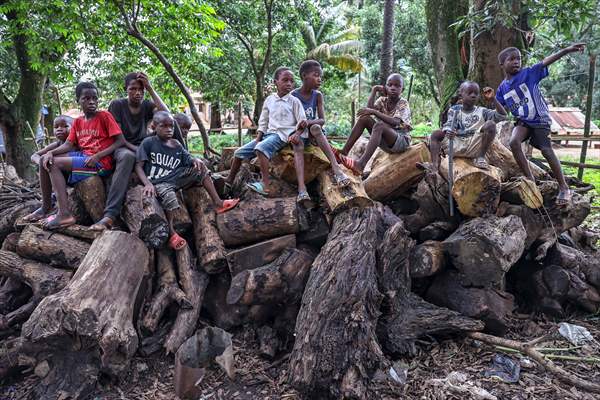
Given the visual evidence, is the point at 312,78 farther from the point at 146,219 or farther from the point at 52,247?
the point at 52,247

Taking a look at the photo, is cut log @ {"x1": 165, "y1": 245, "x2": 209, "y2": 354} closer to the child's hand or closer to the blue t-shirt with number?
the child's hand

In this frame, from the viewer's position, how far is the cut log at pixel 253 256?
3672 mm

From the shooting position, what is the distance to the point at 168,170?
13.1ft

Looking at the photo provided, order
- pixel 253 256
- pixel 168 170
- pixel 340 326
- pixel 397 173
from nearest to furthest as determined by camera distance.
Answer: pixel 340 326, pixel 253 256, pixel 168 170, pixel 397 173

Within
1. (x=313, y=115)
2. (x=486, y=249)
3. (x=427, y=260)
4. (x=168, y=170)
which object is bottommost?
(x=427, y=260)

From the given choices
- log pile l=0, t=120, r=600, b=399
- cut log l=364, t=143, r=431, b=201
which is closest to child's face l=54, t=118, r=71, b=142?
log pile l=0, t=120, r=600, b=399

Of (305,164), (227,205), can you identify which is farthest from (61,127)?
(305,164)

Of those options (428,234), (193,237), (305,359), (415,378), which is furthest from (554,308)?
(193,237)

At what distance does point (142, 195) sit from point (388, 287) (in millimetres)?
2352

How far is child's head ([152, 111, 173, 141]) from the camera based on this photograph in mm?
3903

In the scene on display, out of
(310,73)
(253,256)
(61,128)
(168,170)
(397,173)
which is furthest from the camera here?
(61,128)

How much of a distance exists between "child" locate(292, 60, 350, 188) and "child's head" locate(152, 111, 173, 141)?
4.05 feet

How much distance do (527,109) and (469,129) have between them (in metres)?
0.71

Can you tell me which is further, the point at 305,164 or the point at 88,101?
the point at 305,164
